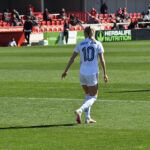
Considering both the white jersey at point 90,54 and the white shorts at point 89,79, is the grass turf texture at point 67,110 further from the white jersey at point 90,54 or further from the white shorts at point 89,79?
the white jersey at point 90,54

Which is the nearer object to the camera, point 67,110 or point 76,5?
point 67,110

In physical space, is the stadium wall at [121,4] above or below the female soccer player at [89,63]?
below

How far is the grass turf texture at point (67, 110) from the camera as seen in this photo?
11297mm

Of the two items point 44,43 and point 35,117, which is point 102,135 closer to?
point 35,117

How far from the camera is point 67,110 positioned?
15227 millimetres

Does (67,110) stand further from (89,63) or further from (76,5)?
(76,5)

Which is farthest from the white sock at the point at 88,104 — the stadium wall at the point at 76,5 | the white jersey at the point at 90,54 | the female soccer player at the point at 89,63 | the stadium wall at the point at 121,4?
the stadium wall at the point at 121,4

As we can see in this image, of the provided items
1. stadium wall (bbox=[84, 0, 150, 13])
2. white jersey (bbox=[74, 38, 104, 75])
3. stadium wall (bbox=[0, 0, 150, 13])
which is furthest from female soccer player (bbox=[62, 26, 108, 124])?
stadium wall (bbox=[84, 0, 150, 13])

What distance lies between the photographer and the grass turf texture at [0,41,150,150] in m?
11.3

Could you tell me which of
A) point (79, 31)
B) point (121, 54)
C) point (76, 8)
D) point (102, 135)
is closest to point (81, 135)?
point (102, 135)

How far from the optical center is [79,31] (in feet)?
170

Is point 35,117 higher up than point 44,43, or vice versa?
point 35,117

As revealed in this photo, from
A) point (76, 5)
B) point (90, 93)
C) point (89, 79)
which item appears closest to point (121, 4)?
point (76, 5)

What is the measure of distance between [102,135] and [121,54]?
23.7 metres
